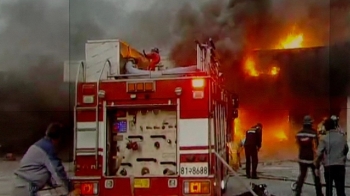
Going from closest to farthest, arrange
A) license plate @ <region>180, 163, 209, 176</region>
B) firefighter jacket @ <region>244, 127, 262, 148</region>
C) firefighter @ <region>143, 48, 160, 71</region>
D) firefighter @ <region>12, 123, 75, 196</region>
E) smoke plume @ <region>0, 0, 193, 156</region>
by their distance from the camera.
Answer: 1. firefighter @ <region>12, 123, 75, 196</region>
2. license plate @ <region>180, 163, 209, 176</region>
3. firefighter jacket @ <region>244, 127, 262, 148</region>
4. firefighter @ <region>143, 48, 160, 71</region>
5. smoke plume @ <region>0, 0, 193, 156</region>

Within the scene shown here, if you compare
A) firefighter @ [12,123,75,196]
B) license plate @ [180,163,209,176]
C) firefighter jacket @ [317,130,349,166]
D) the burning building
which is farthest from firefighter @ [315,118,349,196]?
firefighter @ [12,123,75,196]

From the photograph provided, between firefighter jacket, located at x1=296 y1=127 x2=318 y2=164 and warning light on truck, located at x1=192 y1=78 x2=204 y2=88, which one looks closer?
warning light on truck, located at x1=192 y1=78 x2=204 y2=88

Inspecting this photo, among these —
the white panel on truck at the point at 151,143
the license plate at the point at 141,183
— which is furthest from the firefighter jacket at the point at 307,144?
the license plate at the point at 141,183

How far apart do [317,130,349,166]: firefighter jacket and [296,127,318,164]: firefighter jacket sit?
0.22 ft

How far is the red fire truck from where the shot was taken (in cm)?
439

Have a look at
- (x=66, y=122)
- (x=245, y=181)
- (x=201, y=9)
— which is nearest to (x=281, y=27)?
(x=201, y=9)

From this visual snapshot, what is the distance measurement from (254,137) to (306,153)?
0.48m

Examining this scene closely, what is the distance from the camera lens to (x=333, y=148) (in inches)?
178

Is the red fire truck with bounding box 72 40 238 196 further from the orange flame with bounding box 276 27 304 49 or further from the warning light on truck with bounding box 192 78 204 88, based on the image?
the orange flame with bounding box 276 27 304 49

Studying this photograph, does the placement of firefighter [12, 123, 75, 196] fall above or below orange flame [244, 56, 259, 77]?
below

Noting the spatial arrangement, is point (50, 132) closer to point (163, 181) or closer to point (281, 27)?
point (163, 181)

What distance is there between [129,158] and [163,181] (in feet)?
1.27

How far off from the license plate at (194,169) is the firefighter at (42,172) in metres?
1.01

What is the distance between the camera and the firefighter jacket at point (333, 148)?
448cm
